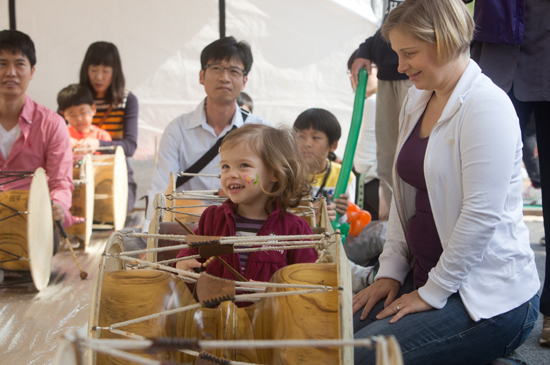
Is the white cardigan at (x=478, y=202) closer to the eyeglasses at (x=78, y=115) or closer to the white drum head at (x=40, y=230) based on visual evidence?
the white drum head at (x=40, y=230)

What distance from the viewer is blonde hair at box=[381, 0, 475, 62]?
1271 mm

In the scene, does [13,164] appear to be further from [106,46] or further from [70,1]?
[70,1]

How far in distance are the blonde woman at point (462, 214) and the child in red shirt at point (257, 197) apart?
312 mm

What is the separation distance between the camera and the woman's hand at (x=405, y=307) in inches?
50.0

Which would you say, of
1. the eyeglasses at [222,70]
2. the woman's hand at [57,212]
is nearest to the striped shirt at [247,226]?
the eyeglasses at [222,70]

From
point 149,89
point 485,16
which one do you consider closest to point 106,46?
point 149,89

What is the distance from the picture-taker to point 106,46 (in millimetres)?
3887

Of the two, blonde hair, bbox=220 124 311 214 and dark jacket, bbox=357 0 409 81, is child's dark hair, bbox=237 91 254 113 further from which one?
blonde hair, bbox=220 124 311 214

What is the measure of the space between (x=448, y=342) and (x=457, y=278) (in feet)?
0.52

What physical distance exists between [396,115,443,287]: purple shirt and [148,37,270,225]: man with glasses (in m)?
1.10

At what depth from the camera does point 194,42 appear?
13.5ft

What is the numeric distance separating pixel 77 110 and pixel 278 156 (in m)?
2.63

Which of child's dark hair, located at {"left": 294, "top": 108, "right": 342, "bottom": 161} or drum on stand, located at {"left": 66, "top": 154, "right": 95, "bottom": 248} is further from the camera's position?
drum on stand, located at {"left": 66, "top": 154, "right": 95, "bottom": 248}

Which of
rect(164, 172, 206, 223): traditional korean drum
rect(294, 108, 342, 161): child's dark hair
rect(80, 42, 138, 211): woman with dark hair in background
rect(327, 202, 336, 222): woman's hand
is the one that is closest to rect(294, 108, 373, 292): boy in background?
rect(294, 108, 342, 161): child's dark hair
